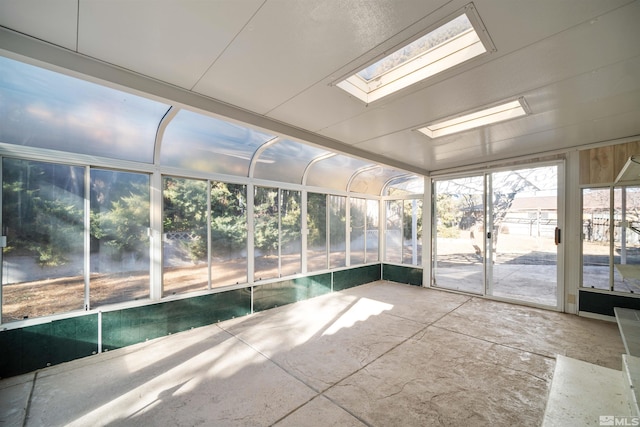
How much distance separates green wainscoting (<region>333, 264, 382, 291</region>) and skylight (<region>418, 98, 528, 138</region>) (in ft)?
11.8

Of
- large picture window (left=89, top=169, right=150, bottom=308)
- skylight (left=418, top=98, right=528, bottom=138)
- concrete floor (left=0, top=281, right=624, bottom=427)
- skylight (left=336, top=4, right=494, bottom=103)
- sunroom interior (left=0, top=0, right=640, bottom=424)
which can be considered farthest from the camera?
large picture window (left=89, top=169, right=150, bottom=308)

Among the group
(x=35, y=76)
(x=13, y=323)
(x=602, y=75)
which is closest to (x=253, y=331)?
(x=13, y=323)

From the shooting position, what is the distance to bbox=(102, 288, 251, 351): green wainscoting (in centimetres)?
303

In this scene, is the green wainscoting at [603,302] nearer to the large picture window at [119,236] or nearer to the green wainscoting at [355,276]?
the green wainscoting at [355,276]

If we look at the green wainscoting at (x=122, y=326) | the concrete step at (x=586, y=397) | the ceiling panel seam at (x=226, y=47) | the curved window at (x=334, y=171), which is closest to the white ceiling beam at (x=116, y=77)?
the ceiling panel seam at (x=226, y=47)

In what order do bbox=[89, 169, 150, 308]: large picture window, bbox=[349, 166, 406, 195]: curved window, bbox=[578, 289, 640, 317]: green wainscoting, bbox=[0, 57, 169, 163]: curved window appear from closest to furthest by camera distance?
bbox=[0, 57, 169, 163]: curved window < bbox=[89, 169, 150, 308]: large picture window < bbox=[578, 289, 640, 317]: green wainscoting < bbox=[349, 166, 406, 195]: curved window

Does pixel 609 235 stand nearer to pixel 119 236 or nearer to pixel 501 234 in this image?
pixel 501 234

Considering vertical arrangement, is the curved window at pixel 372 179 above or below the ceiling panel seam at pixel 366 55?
below

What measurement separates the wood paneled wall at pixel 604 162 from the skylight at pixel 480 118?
8.22 ft

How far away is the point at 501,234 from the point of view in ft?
16.5

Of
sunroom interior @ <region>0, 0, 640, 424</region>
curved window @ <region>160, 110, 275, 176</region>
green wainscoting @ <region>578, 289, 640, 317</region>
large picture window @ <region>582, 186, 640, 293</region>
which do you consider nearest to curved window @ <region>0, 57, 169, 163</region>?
sunroom interior @ <region>0, 0, 640, 424</region>

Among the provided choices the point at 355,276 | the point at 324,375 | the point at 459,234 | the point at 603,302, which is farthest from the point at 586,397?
the point at 355,276

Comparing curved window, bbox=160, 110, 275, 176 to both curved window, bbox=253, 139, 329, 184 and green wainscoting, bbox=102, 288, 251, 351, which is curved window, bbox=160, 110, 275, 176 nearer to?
curved window, bbox=253, 139, 329, 184

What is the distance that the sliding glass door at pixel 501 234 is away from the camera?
15.1ft
